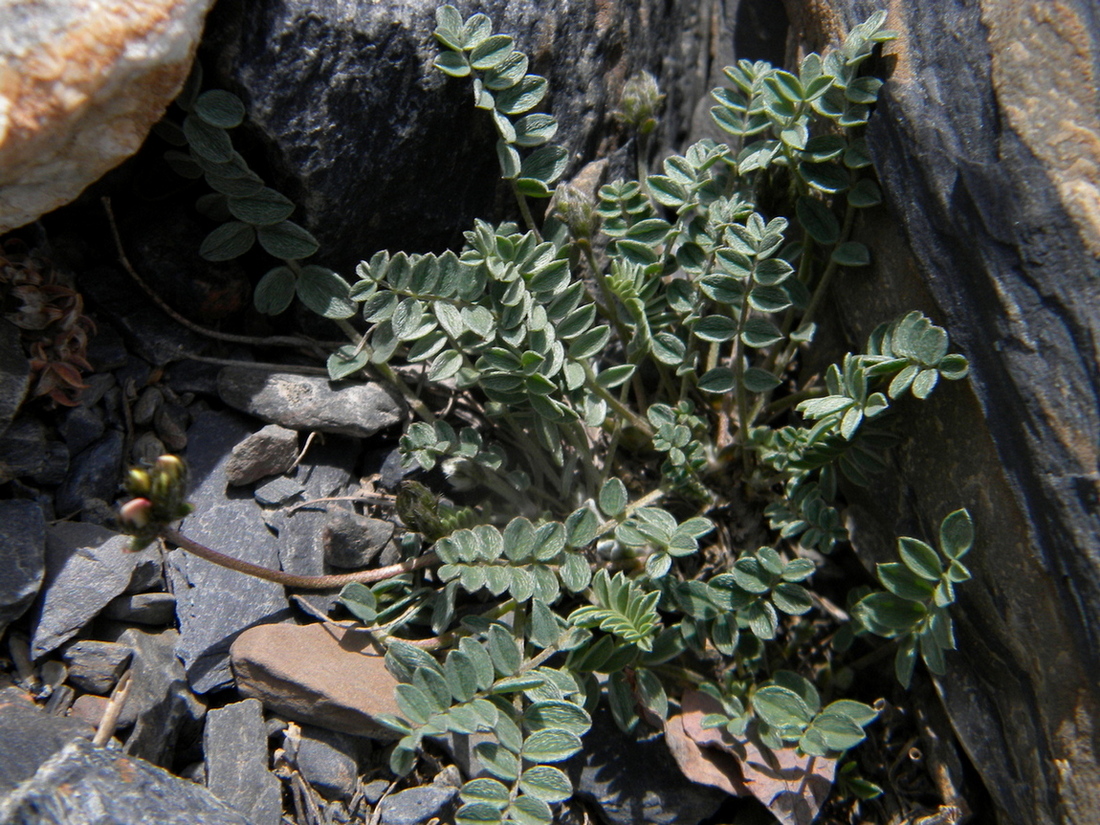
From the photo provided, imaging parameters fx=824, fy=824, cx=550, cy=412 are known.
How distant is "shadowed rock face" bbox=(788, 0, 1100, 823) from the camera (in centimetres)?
198

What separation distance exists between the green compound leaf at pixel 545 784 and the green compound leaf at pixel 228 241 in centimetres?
174

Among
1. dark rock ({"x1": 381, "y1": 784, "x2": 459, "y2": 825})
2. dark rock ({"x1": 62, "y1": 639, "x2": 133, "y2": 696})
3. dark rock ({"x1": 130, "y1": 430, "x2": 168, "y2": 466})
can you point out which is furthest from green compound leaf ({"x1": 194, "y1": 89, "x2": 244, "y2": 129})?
dark rock ({"x1": 381, "y1": 784, "x2": 459, "y2": 825})

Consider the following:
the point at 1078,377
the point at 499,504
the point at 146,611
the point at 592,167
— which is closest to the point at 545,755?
the point at 499,504

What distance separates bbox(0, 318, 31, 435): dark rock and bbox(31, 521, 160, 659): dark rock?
35cm

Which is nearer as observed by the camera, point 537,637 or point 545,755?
point 545,755

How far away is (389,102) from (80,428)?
137 cm

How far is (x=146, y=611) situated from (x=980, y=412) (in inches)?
94.8

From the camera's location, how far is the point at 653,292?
2.67 meters

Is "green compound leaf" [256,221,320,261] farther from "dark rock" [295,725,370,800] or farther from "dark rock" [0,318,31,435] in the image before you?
"dark rock" [295,725,370,800]

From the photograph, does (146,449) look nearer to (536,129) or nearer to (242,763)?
(242,763)

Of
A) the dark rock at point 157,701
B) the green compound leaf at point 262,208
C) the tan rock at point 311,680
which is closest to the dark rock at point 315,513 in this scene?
the tan rock at point 311,680

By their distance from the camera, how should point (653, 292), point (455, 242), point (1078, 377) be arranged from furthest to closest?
1. point (455, 242)
2. point (653, 292)
3. point (1078, 377)

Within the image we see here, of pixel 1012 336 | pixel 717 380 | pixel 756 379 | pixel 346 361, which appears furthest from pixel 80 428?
pixel 1012 336

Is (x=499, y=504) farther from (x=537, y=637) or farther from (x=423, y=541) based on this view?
(x=537, y=637)
